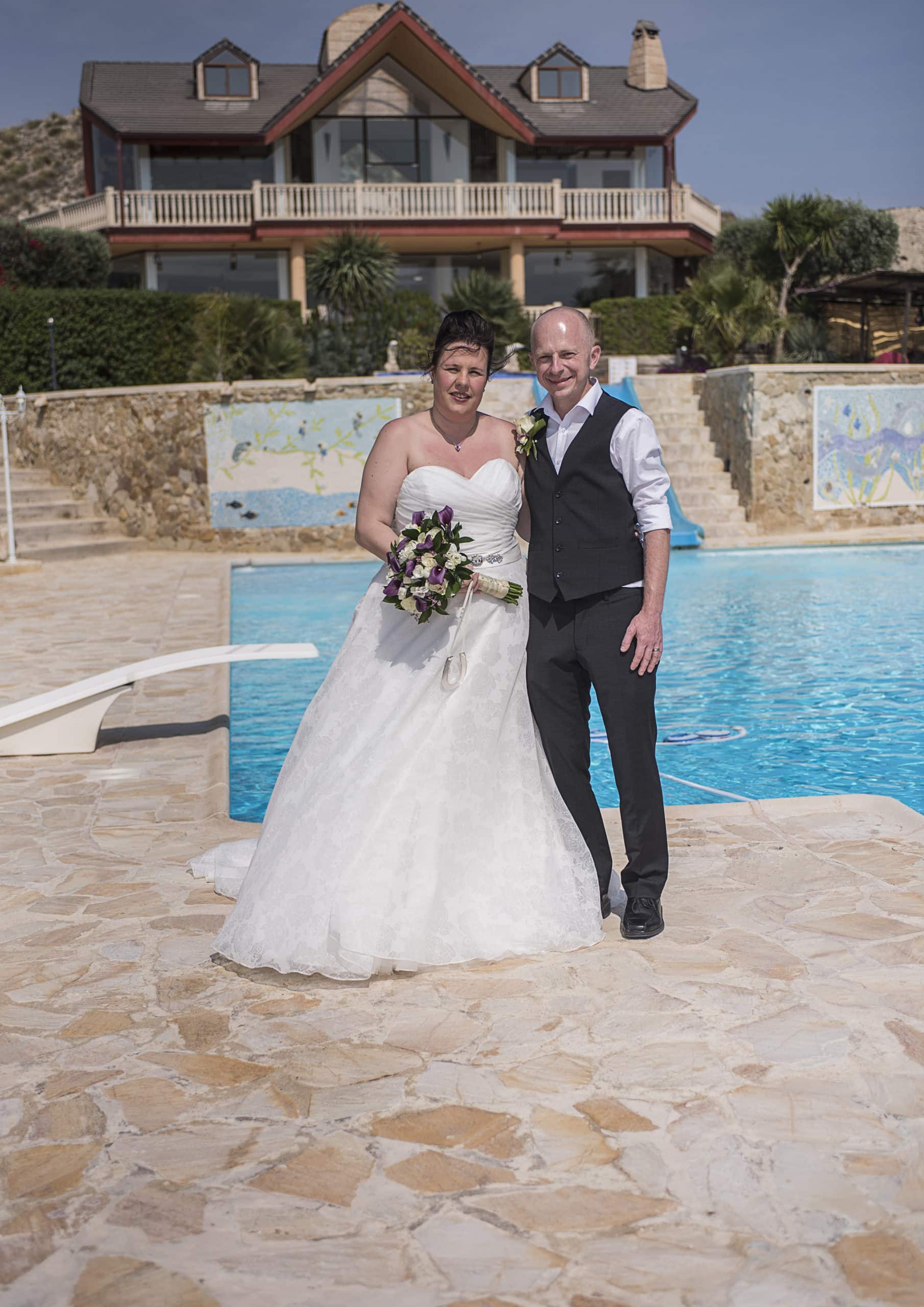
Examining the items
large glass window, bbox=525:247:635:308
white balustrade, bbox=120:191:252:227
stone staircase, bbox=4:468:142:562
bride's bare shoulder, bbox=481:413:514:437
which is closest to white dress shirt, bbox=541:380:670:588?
bride's bare shoulder, bbox=481:413:514:437

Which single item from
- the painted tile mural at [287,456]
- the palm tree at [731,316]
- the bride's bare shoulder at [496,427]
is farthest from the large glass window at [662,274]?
the bride's bare shoulder at [496,427]

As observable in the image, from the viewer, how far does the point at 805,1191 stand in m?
2.44

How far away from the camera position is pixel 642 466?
3586mm

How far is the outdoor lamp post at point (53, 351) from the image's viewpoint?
1920 cm

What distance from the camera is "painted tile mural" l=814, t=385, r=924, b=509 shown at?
60.1 ft

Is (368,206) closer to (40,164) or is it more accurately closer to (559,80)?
(559,80)

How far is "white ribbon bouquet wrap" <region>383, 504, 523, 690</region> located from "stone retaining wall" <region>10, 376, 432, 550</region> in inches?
563

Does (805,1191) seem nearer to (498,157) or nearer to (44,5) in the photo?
(498,157)

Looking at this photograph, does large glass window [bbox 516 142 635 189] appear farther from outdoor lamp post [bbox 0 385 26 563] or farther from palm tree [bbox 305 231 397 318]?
outdoor lamp post [bbox 0 385 26 563]

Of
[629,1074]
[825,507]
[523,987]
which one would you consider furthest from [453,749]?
[825,507]

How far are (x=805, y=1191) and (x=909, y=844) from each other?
7.96 feet

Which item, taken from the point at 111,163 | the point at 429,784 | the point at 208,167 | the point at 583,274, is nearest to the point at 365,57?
the point at 208,167

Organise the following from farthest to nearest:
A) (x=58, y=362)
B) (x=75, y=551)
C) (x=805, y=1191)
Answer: (x=58, y=362), (x=75, y=551), (x=805, y=1191)

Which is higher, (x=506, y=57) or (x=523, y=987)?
(x=506, y=57)
